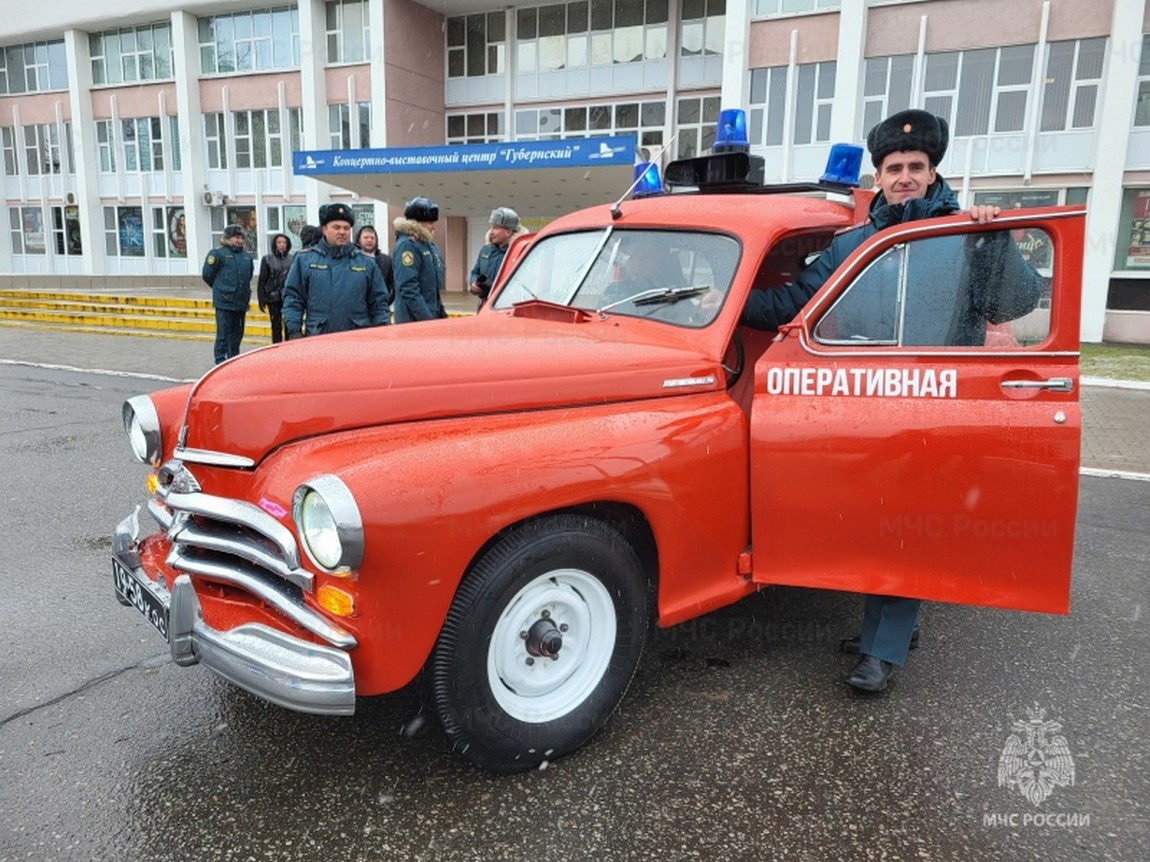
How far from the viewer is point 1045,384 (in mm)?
2770

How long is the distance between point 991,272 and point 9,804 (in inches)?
144

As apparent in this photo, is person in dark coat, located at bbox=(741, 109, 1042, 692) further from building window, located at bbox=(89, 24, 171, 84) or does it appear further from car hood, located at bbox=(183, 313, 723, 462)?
building window, located at bbox=(89, 24, 171, 84)

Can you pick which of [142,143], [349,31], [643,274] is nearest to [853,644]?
[643,274]

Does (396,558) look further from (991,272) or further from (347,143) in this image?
(347,143)

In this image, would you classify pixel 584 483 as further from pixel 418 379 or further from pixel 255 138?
pixel 255 138

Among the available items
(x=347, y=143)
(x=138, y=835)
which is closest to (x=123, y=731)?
(x=138, y=835)

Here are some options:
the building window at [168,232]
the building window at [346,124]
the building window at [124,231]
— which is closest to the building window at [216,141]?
the building window at [168,232]

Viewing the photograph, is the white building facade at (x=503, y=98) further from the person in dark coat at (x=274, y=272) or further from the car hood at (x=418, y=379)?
the car hood at (x=418, y=379)

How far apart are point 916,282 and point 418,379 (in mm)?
1837

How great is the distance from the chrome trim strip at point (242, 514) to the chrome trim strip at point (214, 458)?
11 cm

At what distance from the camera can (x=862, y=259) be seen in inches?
119

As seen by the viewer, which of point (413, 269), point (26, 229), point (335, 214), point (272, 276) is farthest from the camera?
point (26, 229)

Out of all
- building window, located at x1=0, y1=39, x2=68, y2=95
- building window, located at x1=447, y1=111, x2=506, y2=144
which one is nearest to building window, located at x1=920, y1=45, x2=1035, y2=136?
building window, located at x1=447, y1=111, x2=506, y2=144

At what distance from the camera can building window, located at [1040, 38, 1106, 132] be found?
17984mm
